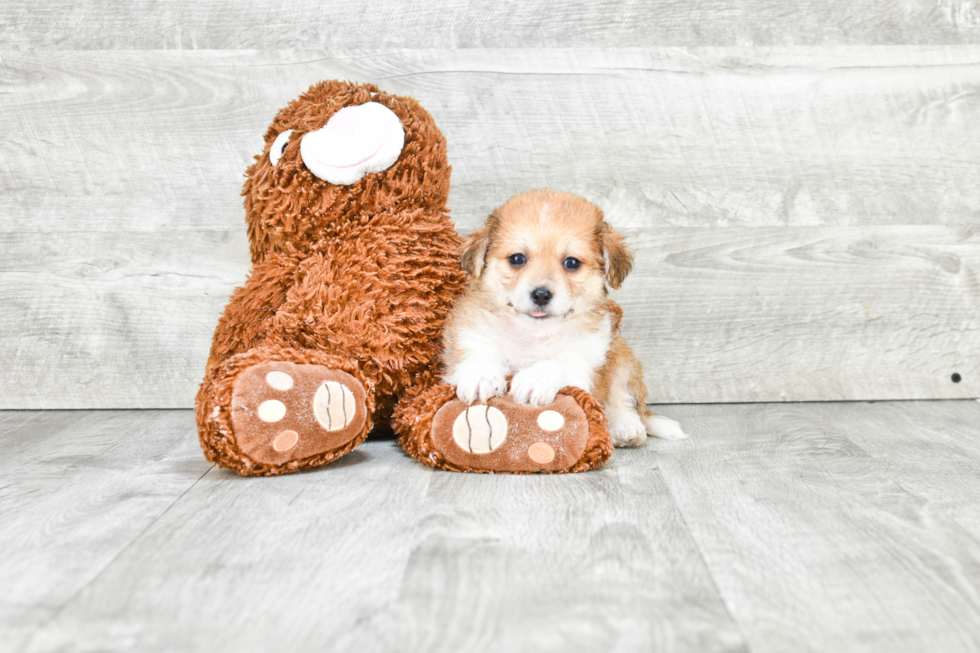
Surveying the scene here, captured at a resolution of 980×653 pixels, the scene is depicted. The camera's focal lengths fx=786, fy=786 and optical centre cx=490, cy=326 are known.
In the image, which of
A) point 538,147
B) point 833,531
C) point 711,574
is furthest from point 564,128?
point 711,574

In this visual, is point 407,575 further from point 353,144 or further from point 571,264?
point 353,144

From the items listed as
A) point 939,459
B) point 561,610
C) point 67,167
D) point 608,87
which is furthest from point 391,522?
point 67,167

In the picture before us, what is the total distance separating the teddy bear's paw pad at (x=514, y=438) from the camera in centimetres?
159

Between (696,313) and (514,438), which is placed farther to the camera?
(696,313)

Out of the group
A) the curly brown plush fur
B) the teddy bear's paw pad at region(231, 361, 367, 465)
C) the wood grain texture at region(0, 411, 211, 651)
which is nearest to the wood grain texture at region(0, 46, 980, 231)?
the curly brown plush fur

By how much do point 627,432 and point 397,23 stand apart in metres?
1.40

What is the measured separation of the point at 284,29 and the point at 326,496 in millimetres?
1531

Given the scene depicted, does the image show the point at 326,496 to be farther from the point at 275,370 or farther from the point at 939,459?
the point at 939,459

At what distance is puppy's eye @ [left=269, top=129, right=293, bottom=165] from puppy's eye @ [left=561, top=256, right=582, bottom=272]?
0.69 m

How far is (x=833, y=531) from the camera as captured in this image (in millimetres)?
1300

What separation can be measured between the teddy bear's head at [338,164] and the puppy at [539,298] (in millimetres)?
219

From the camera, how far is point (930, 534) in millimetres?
1292

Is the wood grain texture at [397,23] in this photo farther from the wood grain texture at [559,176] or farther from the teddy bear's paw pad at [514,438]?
the teddy bear's paw pad at [514,438]

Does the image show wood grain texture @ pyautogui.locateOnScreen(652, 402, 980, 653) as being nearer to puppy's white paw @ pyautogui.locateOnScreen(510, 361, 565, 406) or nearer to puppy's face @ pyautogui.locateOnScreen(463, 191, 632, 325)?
puppy's white paw @ pyautogui.locateOnScreen(510, 361, 565, 406)
